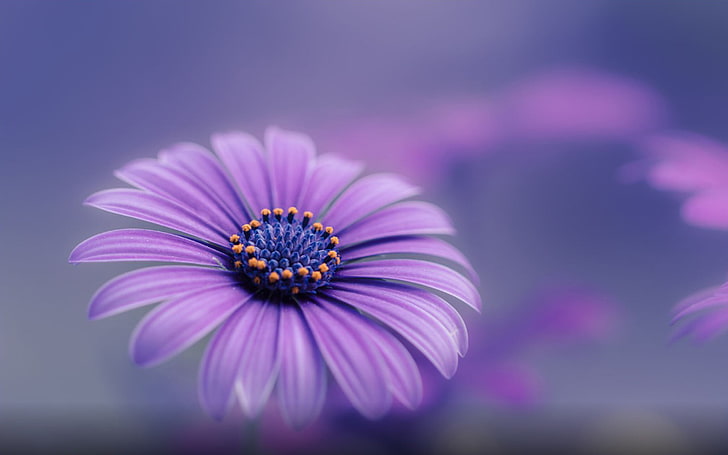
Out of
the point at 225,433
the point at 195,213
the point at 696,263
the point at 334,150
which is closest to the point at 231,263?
the point at 195,213

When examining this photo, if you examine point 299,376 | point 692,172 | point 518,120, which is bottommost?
point 299,376

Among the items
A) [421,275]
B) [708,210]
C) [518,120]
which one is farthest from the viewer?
[518,120]

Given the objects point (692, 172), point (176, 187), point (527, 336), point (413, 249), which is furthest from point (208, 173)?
point (692, 172)

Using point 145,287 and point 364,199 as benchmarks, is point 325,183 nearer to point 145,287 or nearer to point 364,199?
point 364,199

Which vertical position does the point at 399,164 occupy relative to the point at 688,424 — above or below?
above

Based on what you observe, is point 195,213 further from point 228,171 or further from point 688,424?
point 688,424

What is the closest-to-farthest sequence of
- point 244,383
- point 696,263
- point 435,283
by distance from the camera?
point 244,383, point 435,283, point 696,263

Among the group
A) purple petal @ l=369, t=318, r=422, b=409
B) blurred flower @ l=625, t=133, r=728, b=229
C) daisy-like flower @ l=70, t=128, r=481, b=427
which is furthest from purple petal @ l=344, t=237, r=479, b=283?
blurred flower @ l=625, t=133, r=728, b=229

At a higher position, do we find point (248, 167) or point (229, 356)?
point (248, 167)
